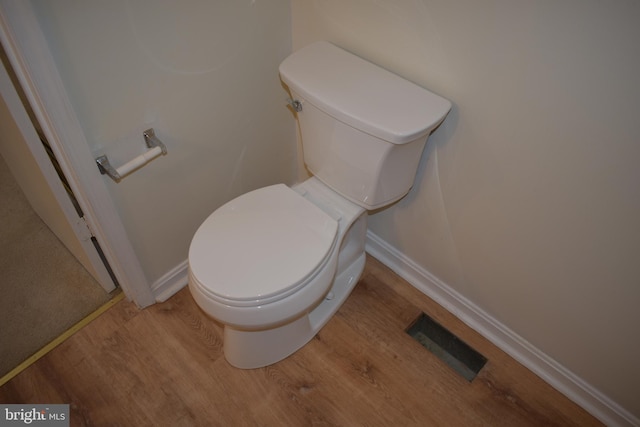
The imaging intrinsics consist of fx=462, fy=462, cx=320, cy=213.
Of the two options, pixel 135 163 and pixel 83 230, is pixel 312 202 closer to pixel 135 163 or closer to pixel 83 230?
pixel 135 163

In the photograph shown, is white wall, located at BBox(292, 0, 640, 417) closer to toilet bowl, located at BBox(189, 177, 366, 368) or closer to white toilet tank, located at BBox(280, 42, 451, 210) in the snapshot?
white toilet tank, located at BBox(280, 42, 451, 210)

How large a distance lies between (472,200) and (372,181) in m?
0.30

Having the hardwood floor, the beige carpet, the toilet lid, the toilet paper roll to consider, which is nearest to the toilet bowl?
the toilet lid

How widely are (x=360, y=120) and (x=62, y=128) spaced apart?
713 millimetres

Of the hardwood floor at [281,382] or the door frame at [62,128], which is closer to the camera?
the door frame at [62,128]

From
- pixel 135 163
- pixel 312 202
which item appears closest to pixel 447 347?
pixel 312 202

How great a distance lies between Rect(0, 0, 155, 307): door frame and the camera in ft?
3.04

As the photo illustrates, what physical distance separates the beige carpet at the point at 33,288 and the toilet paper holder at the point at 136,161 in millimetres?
652

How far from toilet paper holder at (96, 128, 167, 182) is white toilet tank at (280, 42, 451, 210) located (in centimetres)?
41

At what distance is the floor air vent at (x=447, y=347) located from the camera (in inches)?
60.7

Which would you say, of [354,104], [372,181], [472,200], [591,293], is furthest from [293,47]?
[591,293]

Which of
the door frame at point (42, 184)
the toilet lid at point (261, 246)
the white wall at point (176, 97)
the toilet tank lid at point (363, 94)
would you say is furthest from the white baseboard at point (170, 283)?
the toilet tank lid at point (363, 94)

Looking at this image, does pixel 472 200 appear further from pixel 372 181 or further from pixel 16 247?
pixel 16 247

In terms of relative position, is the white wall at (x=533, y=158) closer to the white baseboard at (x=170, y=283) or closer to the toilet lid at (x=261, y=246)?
the toilet lid at (x=261, y=246)
